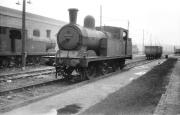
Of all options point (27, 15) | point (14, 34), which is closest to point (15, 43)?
point (14, 34)

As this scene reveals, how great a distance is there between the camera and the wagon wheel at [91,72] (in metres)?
11.9

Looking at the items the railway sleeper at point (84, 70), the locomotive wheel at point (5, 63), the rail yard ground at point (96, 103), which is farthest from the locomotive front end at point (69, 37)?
the locomotive wheel at point (5, 63)

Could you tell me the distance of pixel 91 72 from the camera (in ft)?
40.7

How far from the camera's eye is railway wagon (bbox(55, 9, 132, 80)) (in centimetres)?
1102

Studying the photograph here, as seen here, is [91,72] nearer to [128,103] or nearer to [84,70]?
[84,70]

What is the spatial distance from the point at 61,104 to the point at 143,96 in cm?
283

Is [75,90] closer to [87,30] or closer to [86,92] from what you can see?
[86,92]

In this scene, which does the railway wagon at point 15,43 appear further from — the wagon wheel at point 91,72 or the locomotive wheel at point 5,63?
the wagon wheel at point 91,72

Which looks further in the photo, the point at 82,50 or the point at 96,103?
the point at 82,50

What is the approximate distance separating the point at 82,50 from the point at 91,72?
5.26 feet

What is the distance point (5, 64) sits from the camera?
17484 mm

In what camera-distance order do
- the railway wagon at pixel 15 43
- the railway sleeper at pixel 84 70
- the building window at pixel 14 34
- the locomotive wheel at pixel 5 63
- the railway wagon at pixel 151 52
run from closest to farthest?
the railway sleeper at pixel 84 70 < the railway wagon at pixel 15 43 < the locomotive wheel at pixel 5 63 < the building window at pixel 14 34 < the railway wagon at pixel 151 52

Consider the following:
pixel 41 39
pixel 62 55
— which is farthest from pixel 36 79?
pixel 41 39

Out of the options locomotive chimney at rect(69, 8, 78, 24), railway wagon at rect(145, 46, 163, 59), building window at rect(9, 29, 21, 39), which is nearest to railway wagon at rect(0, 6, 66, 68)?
building window at rect(9, 29, 21, 39)
